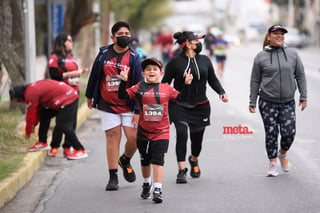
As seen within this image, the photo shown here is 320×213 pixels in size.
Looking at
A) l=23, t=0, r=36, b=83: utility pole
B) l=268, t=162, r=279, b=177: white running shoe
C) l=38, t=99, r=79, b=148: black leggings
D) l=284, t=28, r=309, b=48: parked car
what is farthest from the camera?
l=284, t=28, r=309, b=48: parked car

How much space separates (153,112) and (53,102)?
8.66ft

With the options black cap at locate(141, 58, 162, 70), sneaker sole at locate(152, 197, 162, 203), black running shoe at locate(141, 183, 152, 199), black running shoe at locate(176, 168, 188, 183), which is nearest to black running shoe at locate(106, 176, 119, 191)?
black running shoe at locate(141, 183, 152, 199)

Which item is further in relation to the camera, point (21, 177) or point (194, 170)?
point (194, 170)

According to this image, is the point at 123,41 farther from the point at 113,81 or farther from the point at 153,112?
the point at 153,112

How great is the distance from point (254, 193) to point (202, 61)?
5.22 feet

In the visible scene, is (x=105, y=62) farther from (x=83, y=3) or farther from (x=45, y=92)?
(x=83, y=3)

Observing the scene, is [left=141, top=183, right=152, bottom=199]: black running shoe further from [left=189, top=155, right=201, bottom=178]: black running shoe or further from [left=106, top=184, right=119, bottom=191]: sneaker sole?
[left=189, top=155, right=201, bottom=178]: black running shoe

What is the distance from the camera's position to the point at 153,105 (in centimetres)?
660

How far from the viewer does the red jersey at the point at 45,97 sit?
8.58 metres

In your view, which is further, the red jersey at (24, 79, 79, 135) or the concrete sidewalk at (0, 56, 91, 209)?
the red jersey at (24, 79, 79, 135)

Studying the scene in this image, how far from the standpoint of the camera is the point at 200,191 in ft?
23.4

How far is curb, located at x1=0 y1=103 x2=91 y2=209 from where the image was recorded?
6885 millimetres

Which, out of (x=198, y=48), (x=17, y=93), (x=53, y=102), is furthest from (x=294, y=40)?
(x=198, y=48)

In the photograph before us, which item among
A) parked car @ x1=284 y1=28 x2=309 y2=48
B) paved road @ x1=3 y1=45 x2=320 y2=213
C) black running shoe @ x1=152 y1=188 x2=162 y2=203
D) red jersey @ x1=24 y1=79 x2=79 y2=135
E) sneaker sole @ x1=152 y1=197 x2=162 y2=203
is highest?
red jersey @ x1=24 y1=79 x2=79 y2=135
